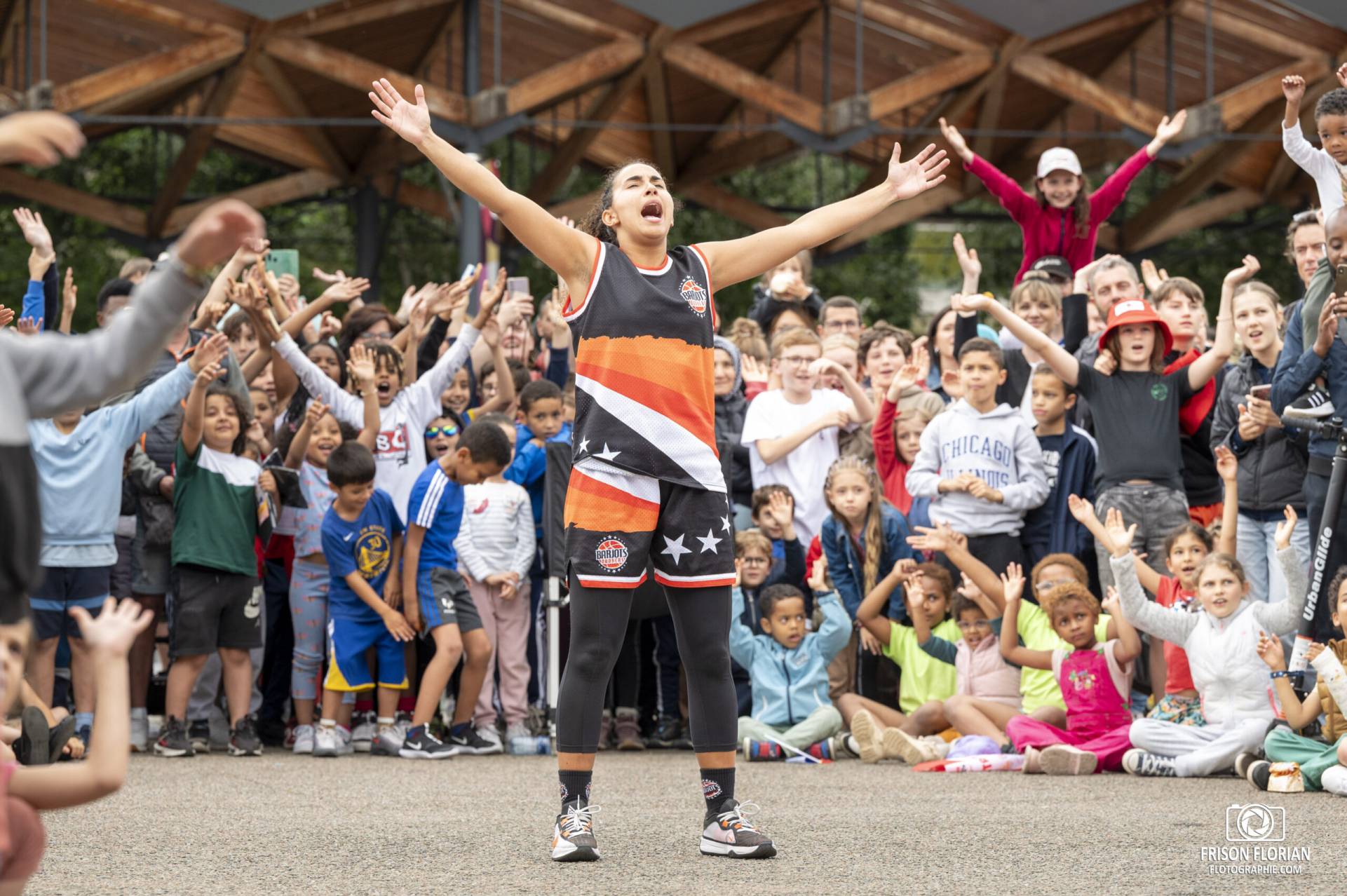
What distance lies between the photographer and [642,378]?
510 cm

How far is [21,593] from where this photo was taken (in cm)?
297

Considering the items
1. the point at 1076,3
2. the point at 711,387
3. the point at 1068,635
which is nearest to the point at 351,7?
the point at 1076,3

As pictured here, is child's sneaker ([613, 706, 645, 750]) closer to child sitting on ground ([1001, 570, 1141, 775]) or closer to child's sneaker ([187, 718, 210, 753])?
child sitting on ground ([1001, 570, 1141, 775])

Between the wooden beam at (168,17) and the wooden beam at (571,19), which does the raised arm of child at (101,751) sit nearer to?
the wooden beam at (168,17)

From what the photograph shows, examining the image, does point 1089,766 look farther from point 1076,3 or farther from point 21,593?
point 1076,3

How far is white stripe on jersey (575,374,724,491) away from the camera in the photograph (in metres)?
5.06

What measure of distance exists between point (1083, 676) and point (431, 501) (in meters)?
3.29

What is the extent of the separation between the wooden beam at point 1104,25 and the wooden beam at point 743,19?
277cm

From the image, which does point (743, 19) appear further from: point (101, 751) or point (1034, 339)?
point (101, 751)

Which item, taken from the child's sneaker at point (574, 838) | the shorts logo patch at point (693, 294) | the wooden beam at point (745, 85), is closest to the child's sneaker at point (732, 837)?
the child's sneaker at point (574, 838)

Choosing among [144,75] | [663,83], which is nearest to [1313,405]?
[144,75]

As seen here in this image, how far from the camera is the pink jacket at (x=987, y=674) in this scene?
819cm

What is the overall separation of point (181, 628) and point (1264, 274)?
18.2m

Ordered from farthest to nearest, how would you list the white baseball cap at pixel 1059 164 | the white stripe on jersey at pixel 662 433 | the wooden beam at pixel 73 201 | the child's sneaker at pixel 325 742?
the wooden beam at pixel 73 201
the white baseball cap at pixel 1059 164
the child's sneaker at pixel 325 742
the white stripe on jersey at pixel 662 433
